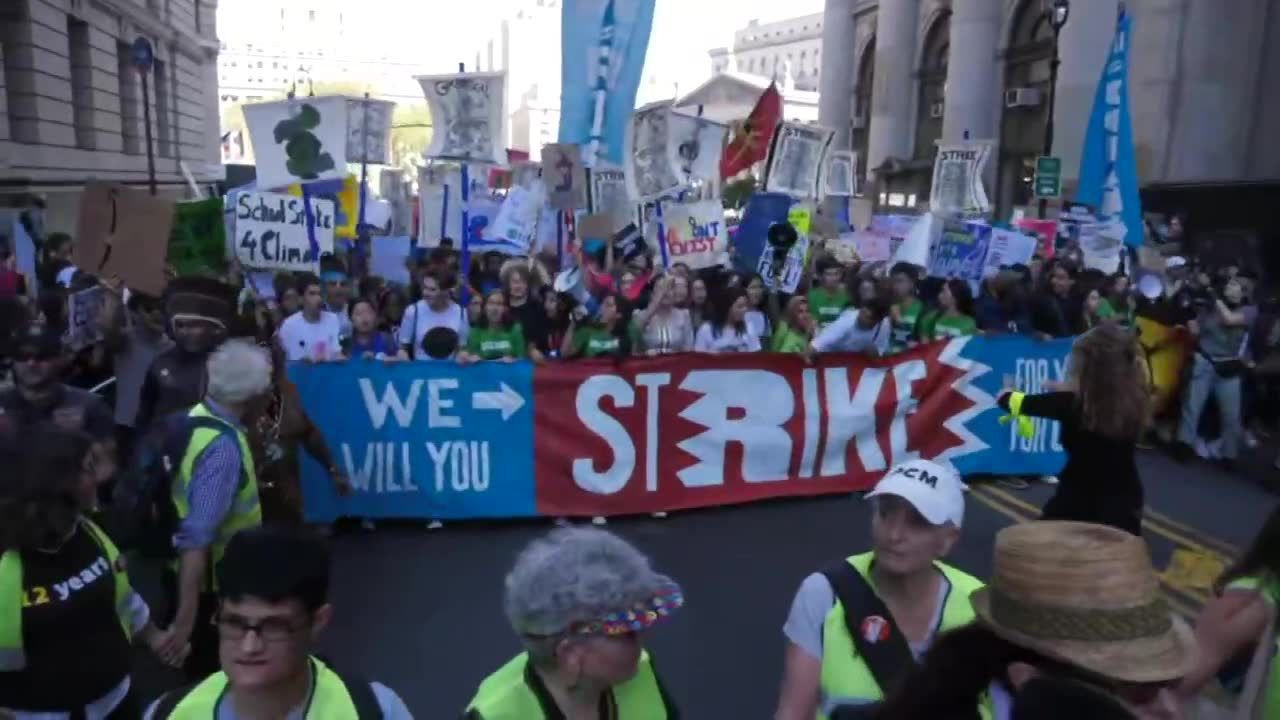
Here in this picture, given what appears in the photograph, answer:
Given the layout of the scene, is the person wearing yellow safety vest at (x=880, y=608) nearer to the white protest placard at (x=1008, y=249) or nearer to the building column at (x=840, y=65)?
the white protest placard at (x=1008, y=249)

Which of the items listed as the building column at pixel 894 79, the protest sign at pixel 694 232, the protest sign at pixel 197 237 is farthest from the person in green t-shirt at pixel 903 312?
the building column at pixel 894 79

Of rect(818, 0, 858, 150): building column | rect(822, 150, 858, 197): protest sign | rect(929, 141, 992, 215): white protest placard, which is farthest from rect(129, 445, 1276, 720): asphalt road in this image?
rect(818, 0, 858, 150): building column

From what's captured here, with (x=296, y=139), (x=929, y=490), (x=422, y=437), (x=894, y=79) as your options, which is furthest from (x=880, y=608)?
(x=894, y=79)

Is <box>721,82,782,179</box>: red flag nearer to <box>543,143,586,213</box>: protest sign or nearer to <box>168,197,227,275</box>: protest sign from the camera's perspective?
<box>543,143,586,213</box>: protest sign

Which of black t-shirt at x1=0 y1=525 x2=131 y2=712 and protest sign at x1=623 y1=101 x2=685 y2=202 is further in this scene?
protest sign at x1=623 y1=101 x2=685 y2=202

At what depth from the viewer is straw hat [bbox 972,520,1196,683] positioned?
1678mm

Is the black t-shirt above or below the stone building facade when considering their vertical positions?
below

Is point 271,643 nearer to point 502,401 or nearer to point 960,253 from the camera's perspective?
point 502,401

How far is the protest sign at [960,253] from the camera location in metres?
12.1

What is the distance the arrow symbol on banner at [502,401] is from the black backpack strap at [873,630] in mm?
4752

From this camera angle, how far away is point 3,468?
260 centimetres

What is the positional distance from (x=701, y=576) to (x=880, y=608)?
12.5ft

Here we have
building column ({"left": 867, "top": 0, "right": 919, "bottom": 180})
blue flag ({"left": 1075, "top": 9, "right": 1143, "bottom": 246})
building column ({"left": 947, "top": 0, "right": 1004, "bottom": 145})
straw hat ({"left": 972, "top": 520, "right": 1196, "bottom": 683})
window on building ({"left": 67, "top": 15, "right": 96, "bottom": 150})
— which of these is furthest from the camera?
building column ({"left": 867, "top": 0, "right": 919, "bottom": 180})

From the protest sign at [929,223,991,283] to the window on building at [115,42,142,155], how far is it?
84.2 ft
